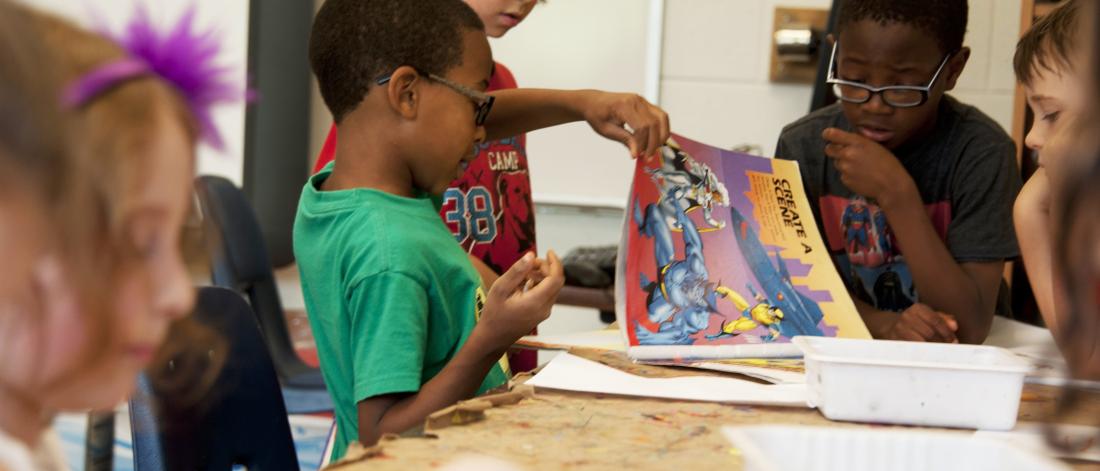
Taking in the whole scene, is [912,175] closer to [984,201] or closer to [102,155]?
[984,201]

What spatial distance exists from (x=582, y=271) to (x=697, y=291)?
1.05 m

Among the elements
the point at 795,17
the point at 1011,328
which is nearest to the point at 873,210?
the point at 1011,328

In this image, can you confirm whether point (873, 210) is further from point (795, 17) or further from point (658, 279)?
point (795, 17)

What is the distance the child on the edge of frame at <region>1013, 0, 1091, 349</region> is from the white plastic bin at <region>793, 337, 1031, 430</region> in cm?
14

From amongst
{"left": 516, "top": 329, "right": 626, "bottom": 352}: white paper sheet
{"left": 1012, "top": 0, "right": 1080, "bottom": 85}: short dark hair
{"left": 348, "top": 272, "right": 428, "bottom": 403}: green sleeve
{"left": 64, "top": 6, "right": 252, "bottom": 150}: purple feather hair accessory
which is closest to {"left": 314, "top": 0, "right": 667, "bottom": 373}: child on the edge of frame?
{"left": 516, "top": 329, "right": 626, "bottom": 352}: white paper sheet

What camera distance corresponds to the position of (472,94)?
127 cm

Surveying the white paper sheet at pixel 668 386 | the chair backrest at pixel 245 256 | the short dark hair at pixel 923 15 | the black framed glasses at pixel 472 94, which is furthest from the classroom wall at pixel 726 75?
the white paper sheet at pixel 668 386

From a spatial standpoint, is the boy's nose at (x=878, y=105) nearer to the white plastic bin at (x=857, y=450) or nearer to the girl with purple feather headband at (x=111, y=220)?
the white plastic bin at (x=857, y=450)

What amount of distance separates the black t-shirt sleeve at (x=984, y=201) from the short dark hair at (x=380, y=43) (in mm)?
705

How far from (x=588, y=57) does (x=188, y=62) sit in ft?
8.52

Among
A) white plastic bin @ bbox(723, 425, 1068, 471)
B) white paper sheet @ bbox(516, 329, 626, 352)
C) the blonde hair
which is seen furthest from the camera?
white paper sheet @ bbox(516, 329, 626, 352)

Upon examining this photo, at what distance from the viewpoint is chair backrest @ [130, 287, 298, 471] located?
102cm

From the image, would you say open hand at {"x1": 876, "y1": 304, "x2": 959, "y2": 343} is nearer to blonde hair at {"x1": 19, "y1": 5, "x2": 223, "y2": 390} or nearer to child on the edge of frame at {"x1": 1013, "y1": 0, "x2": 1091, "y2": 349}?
child on the edge of frame at {"x1": 1013, "y1": 0, "x2": 1091, "y2": 349}

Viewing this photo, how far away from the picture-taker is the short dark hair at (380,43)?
1250 millimetres
